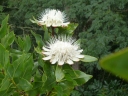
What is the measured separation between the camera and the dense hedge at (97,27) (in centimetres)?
258

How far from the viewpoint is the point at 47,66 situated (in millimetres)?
1016

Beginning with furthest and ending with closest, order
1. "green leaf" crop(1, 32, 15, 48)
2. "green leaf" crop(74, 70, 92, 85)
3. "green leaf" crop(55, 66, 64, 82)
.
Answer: "green leaf" crop(1, 32, 15, 48), "green leaf" crop(74, 70, 92, 85), "green leaf" crop(55, 66, 64, 82)

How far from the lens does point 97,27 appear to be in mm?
2643

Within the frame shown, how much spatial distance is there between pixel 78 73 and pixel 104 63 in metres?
0.95

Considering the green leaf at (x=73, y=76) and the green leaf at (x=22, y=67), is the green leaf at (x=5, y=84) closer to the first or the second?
the green leaf at (x=22, y=67)

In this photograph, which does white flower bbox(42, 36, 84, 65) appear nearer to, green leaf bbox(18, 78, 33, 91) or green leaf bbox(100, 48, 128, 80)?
green leaf bbox(18, 78, 33, 91)

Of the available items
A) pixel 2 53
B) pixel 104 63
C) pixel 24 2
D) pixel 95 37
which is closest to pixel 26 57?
pixel 2 53

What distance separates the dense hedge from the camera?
2578 millimetres

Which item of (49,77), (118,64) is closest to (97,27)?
(49,77)

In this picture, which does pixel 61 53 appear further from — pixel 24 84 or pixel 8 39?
pixel 8 39

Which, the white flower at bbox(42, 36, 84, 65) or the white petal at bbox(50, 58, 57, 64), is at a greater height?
the white flower at bbox(42, 36, 84, 65)

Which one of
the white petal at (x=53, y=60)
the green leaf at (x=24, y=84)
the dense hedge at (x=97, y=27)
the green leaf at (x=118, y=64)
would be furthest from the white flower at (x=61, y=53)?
the dense hedge at (x=97, y=27)

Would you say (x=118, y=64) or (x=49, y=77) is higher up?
(x=118, y=64)

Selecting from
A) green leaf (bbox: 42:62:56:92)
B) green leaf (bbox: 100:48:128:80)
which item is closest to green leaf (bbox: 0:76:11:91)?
green leaf (bbox: 42:62:56:92)
